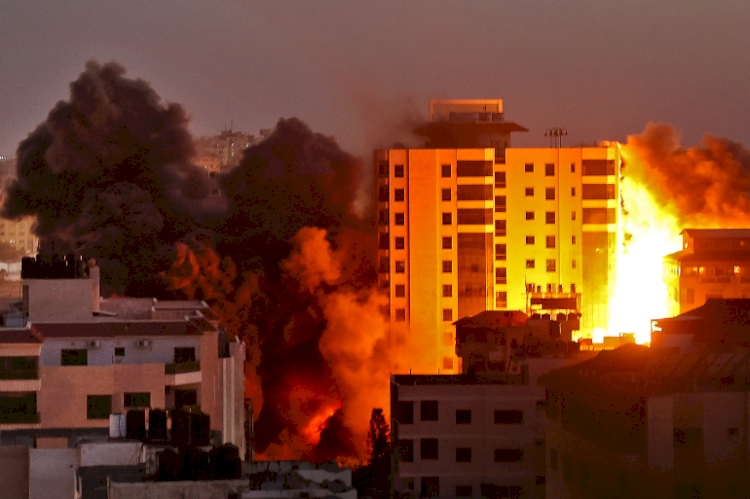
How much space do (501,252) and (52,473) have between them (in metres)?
29.0

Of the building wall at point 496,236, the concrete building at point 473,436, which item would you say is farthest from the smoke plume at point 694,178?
the concrete building at point 473,436

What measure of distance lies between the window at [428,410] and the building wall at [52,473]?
35.0 feet

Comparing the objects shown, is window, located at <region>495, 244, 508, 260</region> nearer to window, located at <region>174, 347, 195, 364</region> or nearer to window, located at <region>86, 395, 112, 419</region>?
window, located at <region>174, 347, 195, 364</region>

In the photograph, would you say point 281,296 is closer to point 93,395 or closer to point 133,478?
point 93,395

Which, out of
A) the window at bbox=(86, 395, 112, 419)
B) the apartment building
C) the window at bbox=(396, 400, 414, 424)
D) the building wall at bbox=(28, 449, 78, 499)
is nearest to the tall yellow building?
the window at bbox=(396, 400, 414, 424)

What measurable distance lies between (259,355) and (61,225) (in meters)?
7.64

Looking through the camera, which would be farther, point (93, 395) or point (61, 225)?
point (61, 225)

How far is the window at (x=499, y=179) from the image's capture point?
54.3 metres

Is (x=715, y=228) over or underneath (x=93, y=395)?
over

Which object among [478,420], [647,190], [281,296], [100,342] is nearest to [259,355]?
[281,296]

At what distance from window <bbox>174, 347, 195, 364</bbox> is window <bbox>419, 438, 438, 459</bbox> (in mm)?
5477

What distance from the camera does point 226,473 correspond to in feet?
78.8

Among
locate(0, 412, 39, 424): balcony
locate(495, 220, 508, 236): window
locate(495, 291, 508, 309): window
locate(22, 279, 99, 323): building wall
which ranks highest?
locate(495, 220, 508, 236): window

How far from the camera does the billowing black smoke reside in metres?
53.6
